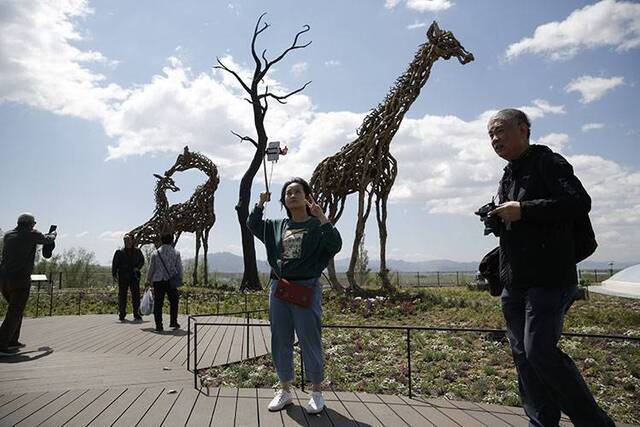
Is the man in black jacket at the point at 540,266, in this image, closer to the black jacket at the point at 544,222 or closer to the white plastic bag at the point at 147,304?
the black jacket at the point at 544,222

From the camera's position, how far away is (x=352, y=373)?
5.36m

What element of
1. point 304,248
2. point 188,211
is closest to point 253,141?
point 188,211

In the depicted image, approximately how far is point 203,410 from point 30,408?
125 centimetres

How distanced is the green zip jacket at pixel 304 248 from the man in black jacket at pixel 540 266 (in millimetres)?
1205

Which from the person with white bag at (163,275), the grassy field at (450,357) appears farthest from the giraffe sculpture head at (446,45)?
the person with white bag at (163,275)

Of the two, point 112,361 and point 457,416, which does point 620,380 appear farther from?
point 112,361

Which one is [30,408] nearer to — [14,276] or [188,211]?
[14,276]

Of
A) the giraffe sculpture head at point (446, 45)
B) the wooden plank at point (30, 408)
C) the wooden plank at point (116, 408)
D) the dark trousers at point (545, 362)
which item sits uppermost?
the giraffe sculpture head at point (446, 45)

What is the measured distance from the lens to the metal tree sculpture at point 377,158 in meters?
11.4

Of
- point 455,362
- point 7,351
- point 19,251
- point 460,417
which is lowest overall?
point 455,362

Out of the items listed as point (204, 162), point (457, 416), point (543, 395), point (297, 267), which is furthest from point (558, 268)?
point (204, 162)

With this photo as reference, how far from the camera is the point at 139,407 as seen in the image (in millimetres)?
3422

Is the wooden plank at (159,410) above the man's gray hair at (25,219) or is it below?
below

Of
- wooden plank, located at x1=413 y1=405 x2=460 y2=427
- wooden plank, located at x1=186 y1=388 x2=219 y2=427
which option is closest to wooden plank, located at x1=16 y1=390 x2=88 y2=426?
wooden plank, located at x1=186 y1=388 x2=219 y2=427
